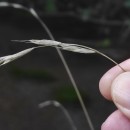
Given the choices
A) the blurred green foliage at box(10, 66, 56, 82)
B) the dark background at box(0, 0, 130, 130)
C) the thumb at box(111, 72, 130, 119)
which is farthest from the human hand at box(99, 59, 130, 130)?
the blurred green foliage at box(10, 66, 56, 82)

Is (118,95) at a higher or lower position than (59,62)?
higher

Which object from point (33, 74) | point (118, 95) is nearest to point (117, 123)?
point (118, 95)

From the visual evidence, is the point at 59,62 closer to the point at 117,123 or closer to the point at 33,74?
the point at 33,74

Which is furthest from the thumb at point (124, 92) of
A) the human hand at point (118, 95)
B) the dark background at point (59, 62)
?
the dark background at point (59, 62)

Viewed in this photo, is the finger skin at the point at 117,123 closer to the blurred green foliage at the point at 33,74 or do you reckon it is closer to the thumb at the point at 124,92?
the thumb at the point at 124,92

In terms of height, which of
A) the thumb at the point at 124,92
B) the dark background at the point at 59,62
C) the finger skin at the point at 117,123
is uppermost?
the thumb at the point at 124,92

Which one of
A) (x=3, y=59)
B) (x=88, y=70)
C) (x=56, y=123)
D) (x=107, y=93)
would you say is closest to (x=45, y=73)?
(x=88, y=70)
